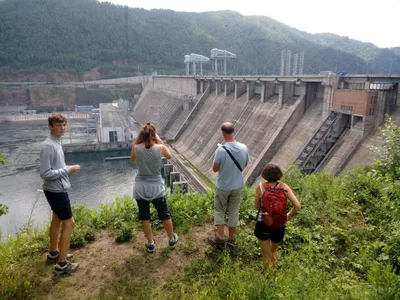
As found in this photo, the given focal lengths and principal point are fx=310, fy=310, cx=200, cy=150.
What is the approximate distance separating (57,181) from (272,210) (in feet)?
7.86

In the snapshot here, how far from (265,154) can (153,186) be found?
48.4 feet

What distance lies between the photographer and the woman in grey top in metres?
3.68

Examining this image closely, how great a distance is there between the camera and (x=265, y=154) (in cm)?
1789

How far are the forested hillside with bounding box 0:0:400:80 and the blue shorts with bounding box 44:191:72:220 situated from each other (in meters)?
81.0

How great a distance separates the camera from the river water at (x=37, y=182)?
1944cm

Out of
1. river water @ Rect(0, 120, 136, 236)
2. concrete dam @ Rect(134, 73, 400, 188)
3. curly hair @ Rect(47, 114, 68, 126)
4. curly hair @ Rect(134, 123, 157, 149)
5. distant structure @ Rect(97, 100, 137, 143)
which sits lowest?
river water @ Rect(0, 120, 136, 236)

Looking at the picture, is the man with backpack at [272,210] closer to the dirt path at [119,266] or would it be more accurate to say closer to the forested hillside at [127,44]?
the dirt path at [119,266]

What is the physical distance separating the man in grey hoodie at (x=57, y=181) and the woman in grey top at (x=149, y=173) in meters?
0.72

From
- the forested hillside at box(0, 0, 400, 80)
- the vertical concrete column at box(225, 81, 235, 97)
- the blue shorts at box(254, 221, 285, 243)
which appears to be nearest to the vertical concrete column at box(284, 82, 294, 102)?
the vertical concrete column at box(225, 81, 235, 97)

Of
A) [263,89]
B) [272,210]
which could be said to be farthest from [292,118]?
[272,210]

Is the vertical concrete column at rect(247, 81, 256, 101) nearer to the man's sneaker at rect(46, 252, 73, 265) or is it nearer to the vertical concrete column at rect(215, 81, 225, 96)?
the vertical concrete column at rect(215, 81, 225, 96)

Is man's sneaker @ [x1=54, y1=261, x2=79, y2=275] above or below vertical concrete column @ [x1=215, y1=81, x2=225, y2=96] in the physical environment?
below

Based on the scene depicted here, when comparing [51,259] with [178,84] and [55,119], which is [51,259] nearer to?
[55,119]

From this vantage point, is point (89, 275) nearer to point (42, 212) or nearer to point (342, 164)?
point (342, 164)
